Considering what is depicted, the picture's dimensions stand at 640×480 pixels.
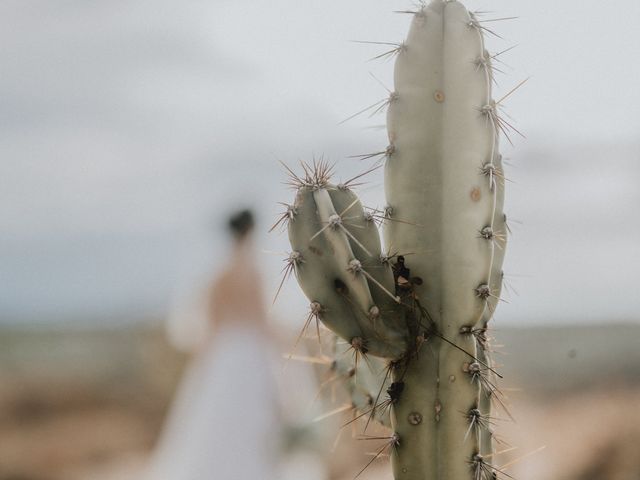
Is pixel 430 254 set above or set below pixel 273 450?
above

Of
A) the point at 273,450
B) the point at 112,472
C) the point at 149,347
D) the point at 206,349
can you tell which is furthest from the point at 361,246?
the point at 149,347

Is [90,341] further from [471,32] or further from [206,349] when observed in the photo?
[471,32]

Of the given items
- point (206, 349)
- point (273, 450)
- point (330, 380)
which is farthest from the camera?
point (206, 349)

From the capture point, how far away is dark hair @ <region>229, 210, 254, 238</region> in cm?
555

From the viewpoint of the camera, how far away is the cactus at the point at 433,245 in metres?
2.23

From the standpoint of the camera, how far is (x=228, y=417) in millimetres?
5078

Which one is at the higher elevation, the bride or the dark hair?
the dark hair

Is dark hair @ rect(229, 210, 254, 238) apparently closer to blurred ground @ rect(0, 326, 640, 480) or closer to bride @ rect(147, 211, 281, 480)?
bride @ rect(147, 211, 281, 480)

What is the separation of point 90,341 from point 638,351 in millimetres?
17287

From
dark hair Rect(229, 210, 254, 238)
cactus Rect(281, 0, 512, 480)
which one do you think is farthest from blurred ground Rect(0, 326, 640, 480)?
cactus Rect(281, 0, 512, 480)

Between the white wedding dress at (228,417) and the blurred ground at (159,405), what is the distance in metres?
0.80

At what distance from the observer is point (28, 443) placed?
15.9m

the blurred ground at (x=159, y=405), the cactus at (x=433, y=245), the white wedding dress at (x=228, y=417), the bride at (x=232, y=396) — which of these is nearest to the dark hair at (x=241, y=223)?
the bride at (x=232, y=396)

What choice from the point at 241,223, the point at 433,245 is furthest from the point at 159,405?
the point at 433,245
